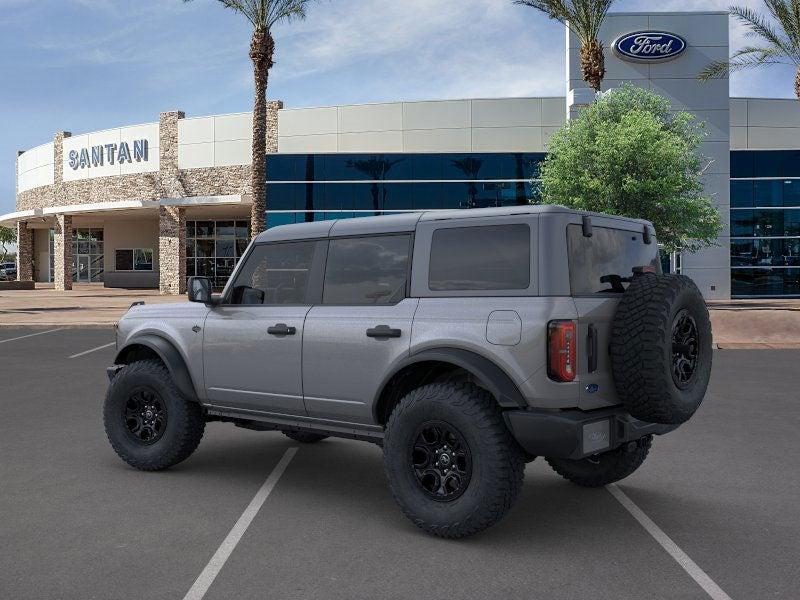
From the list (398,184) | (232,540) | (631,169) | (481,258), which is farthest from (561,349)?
(398,184)

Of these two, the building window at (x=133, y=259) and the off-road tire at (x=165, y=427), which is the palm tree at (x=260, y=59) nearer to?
the off-road tire at (x=165, y=427)

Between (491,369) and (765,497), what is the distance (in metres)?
2.56

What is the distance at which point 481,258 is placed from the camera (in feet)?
16.1

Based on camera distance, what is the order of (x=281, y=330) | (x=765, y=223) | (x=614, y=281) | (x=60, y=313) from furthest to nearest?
(x=765, y=223), (x=60, y=313), (x=281, y=330), (x=614, y=281)

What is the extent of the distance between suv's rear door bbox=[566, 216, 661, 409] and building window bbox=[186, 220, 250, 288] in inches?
1680

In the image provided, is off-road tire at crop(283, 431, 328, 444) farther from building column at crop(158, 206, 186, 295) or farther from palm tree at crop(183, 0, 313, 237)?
building column at crop(158, 206, 186, 295)

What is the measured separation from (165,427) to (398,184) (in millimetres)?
30603

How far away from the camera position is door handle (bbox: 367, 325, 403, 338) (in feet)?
16.4

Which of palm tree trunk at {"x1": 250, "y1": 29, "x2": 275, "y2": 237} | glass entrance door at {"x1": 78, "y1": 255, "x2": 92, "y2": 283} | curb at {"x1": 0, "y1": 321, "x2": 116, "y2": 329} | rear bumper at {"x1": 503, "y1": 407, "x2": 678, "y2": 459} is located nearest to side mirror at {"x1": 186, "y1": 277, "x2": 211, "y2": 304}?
rear bumper at {"x1": 503, "y1": 407, "x2": 678, "y2": 459}

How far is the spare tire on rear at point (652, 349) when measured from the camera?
15.0 ft

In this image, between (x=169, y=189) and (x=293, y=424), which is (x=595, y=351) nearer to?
(x=293, y=424)

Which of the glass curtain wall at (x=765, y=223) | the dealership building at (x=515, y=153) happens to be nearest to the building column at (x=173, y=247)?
the dealership building at (x=515, y=153)

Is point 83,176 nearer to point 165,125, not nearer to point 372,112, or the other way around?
point 165,125

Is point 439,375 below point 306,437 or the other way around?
the other way around
